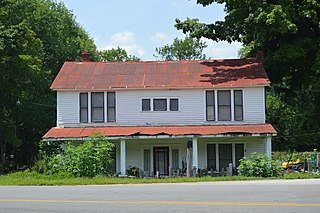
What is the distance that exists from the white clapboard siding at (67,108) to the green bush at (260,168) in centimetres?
1177

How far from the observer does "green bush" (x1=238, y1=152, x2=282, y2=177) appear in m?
26.3

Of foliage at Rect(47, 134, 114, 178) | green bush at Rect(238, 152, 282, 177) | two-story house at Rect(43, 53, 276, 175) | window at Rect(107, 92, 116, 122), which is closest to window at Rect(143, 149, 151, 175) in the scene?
two-story house at Rect(43, 53, 276, 175)

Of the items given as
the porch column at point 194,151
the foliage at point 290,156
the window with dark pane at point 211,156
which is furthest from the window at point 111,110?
the foliage at point 290,156

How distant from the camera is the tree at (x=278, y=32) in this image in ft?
109

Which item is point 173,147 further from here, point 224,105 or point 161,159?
point 224,105

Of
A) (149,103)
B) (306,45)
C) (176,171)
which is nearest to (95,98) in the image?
(149,103)

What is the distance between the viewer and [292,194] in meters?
15.8

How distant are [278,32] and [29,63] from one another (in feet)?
66.3

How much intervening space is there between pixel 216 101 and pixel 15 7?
26.9 meters

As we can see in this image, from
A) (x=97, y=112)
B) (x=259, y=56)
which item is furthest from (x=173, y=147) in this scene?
(x=259, y=56)

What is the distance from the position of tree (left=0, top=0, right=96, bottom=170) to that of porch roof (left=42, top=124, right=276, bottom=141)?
9749mm

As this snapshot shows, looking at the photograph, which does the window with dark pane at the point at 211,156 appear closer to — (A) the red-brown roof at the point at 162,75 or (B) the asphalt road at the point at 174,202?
(A) the red-brown roof at the point at 162,75

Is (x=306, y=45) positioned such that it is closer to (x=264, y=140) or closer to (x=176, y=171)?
(x=264, y=140)

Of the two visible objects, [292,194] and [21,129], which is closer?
[292,194]
